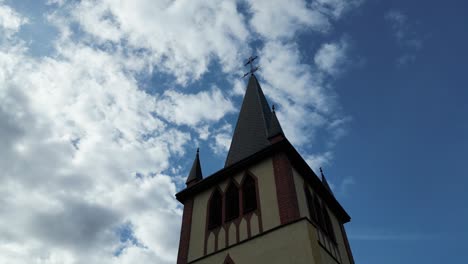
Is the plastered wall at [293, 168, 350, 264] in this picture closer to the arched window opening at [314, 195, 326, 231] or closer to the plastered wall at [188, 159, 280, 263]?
the arched window opening at [314, 195, 326, 231]

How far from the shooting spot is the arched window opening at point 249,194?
49.4 ft

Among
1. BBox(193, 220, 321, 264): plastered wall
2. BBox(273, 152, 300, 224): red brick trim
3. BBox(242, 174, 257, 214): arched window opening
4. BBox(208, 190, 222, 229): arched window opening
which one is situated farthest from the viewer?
BBox(208, 190, 222, 229): arched window opening

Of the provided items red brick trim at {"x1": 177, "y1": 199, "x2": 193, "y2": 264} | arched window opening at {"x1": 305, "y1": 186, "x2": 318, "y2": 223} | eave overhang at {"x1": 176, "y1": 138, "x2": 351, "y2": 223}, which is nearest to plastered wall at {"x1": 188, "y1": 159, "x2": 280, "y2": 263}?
red brick trim at {"x1": 177, "y1": 199, "x2": 193, "y2": 264}

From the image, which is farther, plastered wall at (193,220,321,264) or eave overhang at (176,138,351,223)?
eave overhang at (176,138,351,223)

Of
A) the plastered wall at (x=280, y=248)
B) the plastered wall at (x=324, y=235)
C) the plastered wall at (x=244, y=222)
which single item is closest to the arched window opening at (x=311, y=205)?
the plastered wall at (x=324, y=235)

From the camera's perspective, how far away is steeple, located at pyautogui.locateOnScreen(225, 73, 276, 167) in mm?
18812

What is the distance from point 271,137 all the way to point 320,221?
170 inches

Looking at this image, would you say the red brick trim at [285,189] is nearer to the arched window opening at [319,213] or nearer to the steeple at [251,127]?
the steeple at [251,127]

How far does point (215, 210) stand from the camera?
16.6 metres

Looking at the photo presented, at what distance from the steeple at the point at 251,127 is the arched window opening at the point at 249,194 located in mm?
2285

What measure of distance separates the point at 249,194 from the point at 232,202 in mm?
946

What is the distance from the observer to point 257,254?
13.1 meters

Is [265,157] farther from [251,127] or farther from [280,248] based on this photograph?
[251,127]

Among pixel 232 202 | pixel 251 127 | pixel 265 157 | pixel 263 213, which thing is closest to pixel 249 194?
pixel 232 202
